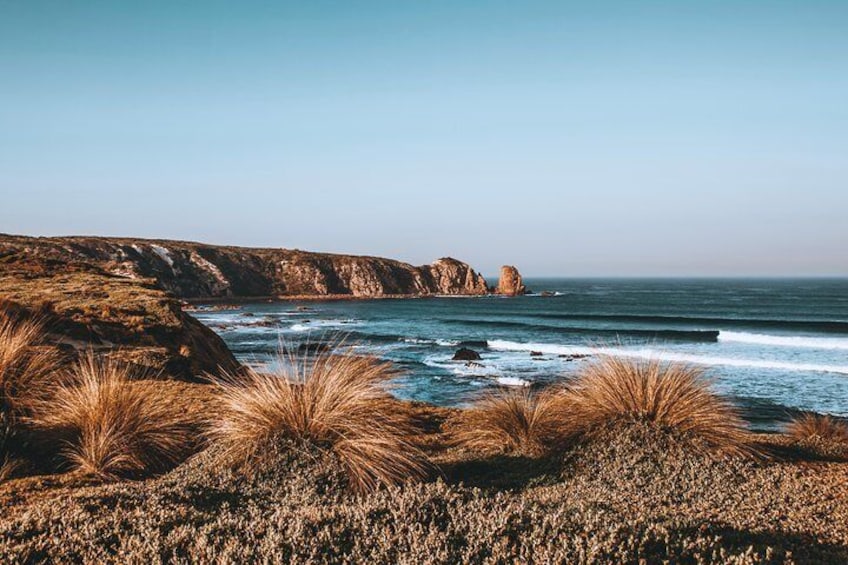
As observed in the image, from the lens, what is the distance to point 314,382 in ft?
21.4

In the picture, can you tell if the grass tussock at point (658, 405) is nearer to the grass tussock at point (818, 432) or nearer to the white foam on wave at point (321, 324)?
the grass tussock at point (818, 432)

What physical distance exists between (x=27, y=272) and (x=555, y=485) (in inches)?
720

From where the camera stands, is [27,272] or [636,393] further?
[27,272]

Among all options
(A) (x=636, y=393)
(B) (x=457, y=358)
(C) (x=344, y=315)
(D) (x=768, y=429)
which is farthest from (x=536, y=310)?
(A) (x=636, y=393)

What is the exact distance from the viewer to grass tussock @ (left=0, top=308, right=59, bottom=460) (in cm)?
594

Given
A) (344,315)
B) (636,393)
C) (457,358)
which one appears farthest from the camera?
(344,315)

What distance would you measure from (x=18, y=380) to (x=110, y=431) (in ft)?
7.76

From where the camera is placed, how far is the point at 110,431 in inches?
236

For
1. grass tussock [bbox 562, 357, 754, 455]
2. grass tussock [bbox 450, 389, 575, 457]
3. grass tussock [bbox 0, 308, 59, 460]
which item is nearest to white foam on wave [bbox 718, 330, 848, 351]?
grass tussock [bbox 562, 357, 754, 455]

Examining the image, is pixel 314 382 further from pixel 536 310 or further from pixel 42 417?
pixel 536 310

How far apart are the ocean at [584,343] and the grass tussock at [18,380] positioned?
2907mm

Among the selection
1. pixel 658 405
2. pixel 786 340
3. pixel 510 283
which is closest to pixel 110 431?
pixel 658 405

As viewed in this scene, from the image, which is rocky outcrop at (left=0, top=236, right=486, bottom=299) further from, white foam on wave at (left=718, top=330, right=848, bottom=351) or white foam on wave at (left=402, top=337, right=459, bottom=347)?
white foam on wave at (left=718, top=330, right=848, bottom=351)

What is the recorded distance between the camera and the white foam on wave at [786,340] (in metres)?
38.5
